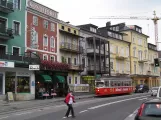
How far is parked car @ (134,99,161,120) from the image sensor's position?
8953 mm

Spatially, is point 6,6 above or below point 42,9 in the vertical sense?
below

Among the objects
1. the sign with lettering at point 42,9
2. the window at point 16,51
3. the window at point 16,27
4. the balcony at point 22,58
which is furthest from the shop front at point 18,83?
the sign with lettering at point 42,9

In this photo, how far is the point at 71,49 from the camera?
46719mm

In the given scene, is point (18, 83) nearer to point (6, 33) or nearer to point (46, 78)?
point (46, 78)

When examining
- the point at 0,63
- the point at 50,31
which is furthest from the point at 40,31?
the point at 0,63

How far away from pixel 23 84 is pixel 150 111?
2850 centimetres

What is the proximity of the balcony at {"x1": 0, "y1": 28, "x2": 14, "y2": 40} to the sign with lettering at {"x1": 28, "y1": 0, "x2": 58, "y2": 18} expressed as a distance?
6.50 meters

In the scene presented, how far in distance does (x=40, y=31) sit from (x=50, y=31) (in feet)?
8.00

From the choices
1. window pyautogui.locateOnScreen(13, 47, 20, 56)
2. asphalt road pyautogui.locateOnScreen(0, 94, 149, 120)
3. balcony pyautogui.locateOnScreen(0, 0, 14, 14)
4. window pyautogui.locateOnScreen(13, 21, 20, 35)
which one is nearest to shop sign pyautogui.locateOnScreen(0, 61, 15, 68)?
window pyautogui.locateOnScreen(13, 47, 20, 56)

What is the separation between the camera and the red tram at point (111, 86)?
42.9 metres

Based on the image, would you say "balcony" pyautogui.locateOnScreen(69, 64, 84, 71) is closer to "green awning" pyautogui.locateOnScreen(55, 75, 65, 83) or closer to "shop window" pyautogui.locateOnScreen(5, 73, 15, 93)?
"green awning" pyautogui.locateOnScreen(55, 75, 65, 83)

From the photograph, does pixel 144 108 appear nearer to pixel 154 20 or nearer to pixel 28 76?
pixel 28 76

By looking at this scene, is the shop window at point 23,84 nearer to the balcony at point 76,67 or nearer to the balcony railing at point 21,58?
the balcony railing at point 21,58

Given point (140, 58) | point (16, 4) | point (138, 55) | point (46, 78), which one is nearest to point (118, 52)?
point (138, 55)
